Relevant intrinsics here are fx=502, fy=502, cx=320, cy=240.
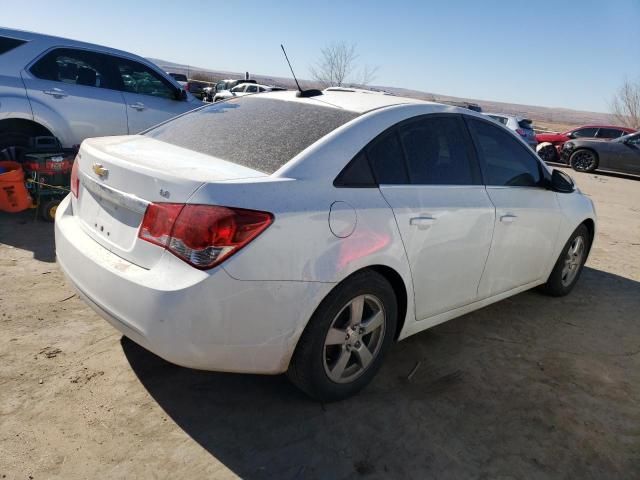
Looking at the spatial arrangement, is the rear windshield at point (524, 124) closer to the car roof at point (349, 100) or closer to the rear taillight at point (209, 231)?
the car roof at point (349, 100)

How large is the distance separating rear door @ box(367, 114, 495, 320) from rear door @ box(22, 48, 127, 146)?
14.9 feet

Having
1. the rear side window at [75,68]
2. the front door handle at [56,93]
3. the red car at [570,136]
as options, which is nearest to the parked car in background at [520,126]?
the red car at [570,136]

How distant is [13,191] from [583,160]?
658 inches

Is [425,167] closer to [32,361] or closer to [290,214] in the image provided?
[290,214]

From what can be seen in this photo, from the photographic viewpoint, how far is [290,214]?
87.4 inches

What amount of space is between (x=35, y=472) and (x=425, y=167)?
2450 mm

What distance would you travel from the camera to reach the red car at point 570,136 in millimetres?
17734

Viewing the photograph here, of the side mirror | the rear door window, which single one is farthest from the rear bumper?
the rear door window

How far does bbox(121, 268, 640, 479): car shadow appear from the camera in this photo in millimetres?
2354

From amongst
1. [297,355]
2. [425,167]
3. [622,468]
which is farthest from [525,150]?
[297,355]

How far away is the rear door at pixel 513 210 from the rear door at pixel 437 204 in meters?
0.13

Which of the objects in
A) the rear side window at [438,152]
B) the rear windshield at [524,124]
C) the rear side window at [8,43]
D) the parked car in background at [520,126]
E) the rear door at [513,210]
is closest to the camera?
the rear side window at [438,152]

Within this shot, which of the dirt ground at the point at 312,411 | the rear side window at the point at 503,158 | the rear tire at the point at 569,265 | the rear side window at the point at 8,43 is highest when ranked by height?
the rear side window at the point at 8,43

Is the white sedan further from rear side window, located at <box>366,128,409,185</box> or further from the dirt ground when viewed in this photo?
the dirt ground
